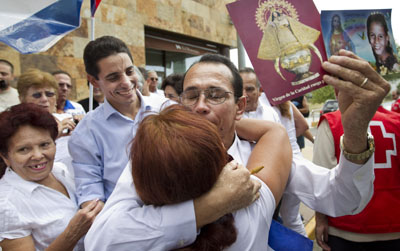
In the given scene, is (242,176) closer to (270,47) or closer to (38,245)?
(270,47)

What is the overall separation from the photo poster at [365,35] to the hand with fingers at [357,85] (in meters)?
0.11

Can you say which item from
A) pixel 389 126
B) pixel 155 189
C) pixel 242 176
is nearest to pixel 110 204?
pixel 155 189

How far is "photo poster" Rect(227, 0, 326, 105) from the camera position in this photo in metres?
1.17

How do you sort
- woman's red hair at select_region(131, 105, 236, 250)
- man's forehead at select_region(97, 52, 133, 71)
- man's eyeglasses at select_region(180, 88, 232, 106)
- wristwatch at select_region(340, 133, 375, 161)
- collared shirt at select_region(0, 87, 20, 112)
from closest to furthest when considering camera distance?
woman's red hair at select_region(131, 105, 236, 250)
wristwatch at select_region(340, 133, 375, 161)
man's eyeglasses at select_region(180, 88, 232, 106)
man's forehead at select_region(97, 52, 133, 71)
collared shirt at select_region(0, 87, 20, 112)

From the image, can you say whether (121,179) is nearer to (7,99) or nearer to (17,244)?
(17,244)

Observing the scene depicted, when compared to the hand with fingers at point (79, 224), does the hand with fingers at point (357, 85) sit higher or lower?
higher

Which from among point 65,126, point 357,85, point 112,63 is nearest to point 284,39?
point 357,85

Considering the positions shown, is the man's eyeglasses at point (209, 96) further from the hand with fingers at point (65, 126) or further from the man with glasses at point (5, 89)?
the man with glasses at point (5, 89)

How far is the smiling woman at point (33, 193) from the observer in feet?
4.99

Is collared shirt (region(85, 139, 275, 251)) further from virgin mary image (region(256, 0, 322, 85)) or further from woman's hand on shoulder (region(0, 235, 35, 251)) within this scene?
woman's hand on shoulder (region(0, 235, 35, 251))

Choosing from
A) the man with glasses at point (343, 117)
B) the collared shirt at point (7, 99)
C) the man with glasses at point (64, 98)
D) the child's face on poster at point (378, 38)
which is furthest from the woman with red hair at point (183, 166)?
the collared shirt at point (7, 99)

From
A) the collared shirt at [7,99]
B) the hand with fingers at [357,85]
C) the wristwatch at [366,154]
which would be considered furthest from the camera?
the collared shirt at [7,99]

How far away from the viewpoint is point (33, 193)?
1.68 meters

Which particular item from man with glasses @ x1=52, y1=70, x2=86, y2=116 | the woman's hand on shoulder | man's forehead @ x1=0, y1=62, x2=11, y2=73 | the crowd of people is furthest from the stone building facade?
the woman's hand on shoulder
